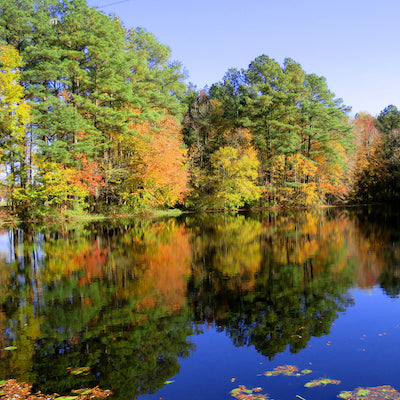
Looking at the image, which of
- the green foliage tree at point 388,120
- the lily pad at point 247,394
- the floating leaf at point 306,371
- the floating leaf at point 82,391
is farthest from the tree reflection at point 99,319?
the green foliage tree at point 388,120

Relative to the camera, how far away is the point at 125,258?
13047 mm

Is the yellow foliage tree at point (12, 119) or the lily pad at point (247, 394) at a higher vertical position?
the yellow foliage tree at point (12, 119)

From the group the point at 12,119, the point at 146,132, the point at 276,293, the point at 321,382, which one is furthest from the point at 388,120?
the point at 321,382

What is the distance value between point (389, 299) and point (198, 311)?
4.02m

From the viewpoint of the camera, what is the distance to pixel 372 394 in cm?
423

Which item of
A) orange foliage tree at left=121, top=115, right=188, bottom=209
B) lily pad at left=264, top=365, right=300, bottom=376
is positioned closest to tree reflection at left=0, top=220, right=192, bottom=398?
lily pad at left=264, top=365, right=300, bottom=376

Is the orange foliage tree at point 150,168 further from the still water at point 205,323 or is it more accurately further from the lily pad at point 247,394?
the lily pad at point 247,394

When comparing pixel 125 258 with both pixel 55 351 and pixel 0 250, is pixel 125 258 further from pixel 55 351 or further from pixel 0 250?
pixel 55 351

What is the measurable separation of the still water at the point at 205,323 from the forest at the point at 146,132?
1679 cm

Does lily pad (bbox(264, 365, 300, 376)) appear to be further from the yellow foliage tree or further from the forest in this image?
the yellow foliage tree

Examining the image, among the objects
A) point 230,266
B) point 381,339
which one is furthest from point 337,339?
point 230,266

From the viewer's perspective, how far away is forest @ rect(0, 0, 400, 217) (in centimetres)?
2862

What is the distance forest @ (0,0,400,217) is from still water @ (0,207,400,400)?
55.1 ft

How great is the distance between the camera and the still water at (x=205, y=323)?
4.75 m
